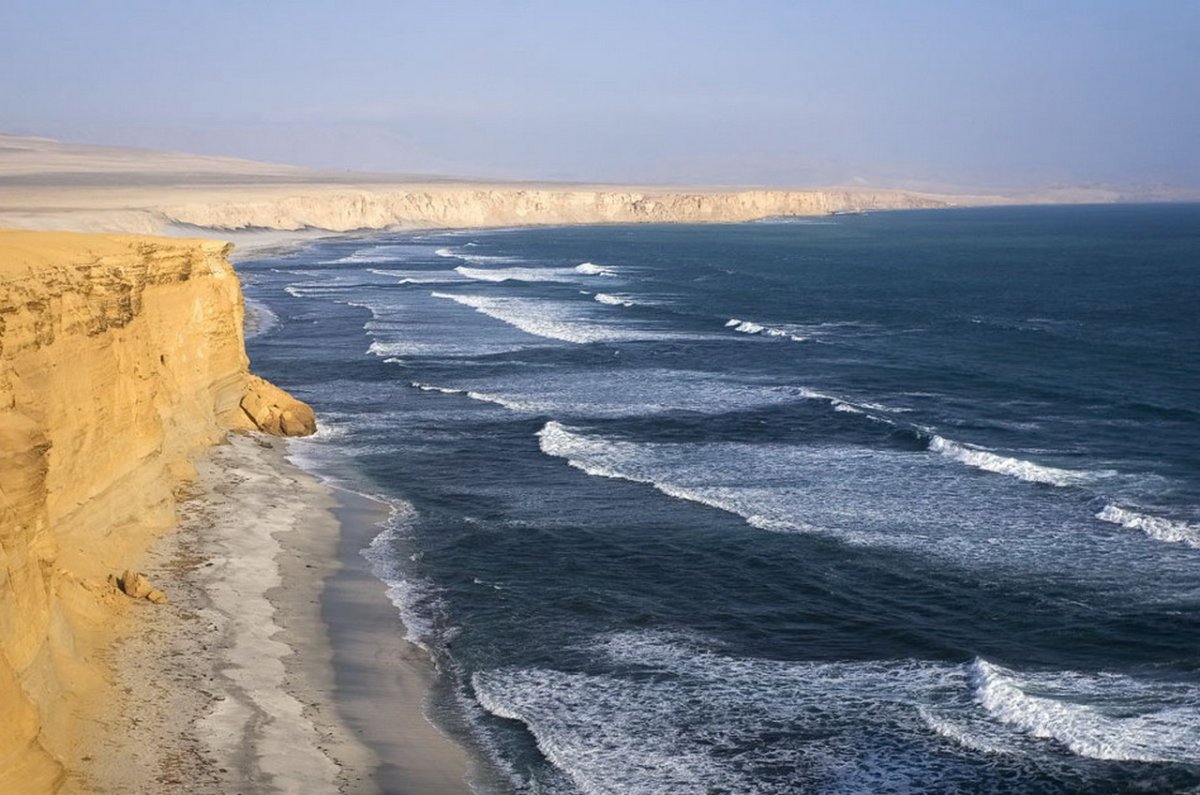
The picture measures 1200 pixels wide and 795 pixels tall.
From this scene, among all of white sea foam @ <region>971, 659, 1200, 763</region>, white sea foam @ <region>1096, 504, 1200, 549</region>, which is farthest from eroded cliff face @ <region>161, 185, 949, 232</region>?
white sea foam @ <region>971, 659, 1200, 763</region>

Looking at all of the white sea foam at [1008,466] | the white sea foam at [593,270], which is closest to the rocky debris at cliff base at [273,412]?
the white sea foam at [1008,466]

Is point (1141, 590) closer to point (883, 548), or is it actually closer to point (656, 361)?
point (883, 548)

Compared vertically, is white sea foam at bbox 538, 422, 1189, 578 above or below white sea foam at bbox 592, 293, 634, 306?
below

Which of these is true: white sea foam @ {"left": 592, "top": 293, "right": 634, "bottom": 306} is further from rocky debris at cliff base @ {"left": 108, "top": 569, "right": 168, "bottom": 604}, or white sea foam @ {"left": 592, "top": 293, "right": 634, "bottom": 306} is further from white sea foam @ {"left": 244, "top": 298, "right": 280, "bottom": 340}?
rocky debris at cliff base @ {"left": 108, "top": 569, "right": 168, "bottom": 604}

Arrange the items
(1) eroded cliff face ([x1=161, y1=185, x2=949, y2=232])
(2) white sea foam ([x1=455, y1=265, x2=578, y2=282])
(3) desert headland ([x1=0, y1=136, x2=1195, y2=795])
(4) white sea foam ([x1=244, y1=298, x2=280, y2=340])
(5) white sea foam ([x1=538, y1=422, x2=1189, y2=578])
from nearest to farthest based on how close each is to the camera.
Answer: (3) desert headland ([x1=0, y1=136, x2=1195, y2=795]) → (5) white sea foam ([x1=538, y1=422, x2=1189, y2=578]) → (4) white sea foam ([x1=244, y1=298, x2=280, y2=340]) → (2) white sea foam ([x1=455, y1=265, x2=578, y2=282]) → (1) eroded cliff face ([x1=161, y1=185, x2=949, y2=232])

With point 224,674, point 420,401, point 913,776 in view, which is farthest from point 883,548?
point 420,401

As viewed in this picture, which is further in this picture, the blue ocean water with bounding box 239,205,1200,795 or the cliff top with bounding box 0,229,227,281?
the cliff top with bounding box 0,229,227,281

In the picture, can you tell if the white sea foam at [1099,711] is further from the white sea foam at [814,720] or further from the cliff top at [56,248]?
the cliff top at [56,248]
